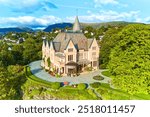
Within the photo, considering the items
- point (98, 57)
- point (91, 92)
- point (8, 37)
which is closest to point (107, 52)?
point (98, 57)

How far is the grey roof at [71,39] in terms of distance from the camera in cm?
1372

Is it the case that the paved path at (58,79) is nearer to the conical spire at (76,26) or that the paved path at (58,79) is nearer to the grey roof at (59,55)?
the grey roof at (59,55)

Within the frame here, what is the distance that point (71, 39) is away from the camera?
13.7 metres

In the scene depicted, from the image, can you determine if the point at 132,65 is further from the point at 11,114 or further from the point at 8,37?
the point at 8,37

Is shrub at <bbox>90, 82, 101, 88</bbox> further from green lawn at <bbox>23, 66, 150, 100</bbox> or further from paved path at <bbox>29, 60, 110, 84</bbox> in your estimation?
paved path at <bbox>29, 60, 110, 84</bbox>

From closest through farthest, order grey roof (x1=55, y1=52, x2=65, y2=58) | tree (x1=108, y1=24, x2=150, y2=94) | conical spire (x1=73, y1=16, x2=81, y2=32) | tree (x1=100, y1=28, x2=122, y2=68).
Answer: tree (x1=108, y1=24, x2=150, y2=94), grey roof (x1=55, y1=52, x2=65, y2=58), conical spire (x1=73, y1=16, x2=81, y2=32), tree (x1=100, y1=28, x2=122, y2=68)

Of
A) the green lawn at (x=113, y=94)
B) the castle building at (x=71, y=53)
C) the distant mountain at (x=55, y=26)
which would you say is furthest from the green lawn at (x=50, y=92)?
the distant mountain at (x=55, y=26)

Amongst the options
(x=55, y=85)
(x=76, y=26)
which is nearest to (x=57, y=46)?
(x=76, y=26)

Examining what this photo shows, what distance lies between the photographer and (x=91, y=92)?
36.3 feet

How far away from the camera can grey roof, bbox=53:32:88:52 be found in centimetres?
1372

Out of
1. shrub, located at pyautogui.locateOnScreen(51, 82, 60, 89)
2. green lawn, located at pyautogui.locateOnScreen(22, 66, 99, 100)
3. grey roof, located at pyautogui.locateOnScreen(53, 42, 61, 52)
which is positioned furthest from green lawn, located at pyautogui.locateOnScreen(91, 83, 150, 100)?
grey roof, located at pyautogui.locateOnScreen(53, 42, 61, 52)

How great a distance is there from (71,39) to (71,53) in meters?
0.69

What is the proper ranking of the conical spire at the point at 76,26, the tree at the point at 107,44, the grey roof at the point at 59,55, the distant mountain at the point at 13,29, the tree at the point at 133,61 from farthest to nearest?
the tree at the point at 107,44, the conical spire at the point at 76,26, the grey roof at the point at 59,55, the distant mountain at the point at 13,29, the tree at the point at 133,61

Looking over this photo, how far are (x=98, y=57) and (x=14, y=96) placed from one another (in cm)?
550
